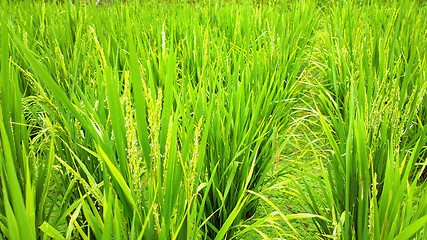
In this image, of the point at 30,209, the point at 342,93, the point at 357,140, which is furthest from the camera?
the point at 342,93

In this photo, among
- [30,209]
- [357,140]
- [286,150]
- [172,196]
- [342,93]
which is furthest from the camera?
[286,150]

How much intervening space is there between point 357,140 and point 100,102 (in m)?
0.58

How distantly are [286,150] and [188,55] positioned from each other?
0.66 meters

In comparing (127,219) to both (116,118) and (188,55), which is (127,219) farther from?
(188,55)

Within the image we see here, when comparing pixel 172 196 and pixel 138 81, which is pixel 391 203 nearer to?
pixel 172 196

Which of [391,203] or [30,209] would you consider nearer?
[30,209]

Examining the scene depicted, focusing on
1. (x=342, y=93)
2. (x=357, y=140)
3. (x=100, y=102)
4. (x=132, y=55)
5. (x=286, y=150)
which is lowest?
(x=286, y=150)

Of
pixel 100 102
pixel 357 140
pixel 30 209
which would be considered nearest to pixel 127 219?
pixel 30 209

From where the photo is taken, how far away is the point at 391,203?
0.64 meters

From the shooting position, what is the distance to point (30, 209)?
1.62 feet

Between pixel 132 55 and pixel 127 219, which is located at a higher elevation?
pixel 132 55

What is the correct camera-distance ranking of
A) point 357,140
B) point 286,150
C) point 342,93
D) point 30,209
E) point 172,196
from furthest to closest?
point 286,150
point 342,93
point 357,140
point 172,196
point 30,209

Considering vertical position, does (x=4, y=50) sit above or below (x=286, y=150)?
above

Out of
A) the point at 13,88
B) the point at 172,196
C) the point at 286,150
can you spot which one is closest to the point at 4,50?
the point at 13,88
